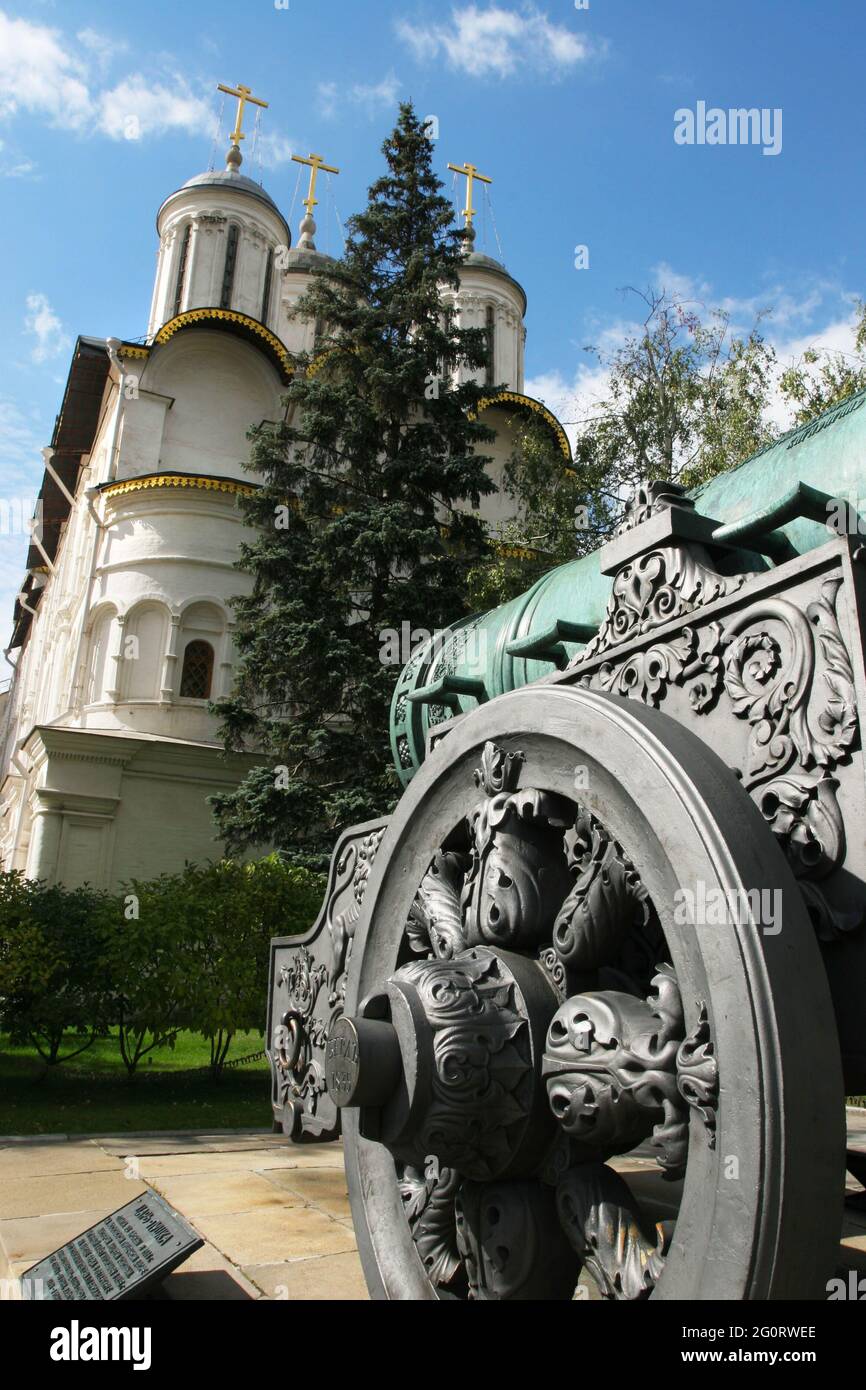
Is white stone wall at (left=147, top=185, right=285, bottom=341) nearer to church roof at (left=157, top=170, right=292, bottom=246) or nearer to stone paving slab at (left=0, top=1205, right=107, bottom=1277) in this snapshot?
church roof at (left=157, top=170, right=292, bottom=246)

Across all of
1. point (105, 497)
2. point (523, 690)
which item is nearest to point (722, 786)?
point (523, 690)

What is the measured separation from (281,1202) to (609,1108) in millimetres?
3302

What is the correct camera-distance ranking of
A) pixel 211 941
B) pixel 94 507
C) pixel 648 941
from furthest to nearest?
pixel 94 507, pixel 211 941, pixel 648 941

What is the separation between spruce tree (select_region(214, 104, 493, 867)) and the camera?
1277cm

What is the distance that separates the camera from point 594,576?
2641mm

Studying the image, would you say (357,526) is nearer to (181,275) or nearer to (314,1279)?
(314,1279)

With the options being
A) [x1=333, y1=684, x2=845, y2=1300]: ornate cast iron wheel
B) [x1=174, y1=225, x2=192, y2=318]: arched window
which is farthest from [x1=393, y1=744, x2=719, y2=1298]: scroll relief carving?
[x1=174, y1=225, x2=192, y2=318]: arched window

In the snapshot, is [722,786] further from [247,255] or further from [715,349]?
[247,255]

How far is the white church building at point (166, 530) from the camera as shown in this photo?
17.4m

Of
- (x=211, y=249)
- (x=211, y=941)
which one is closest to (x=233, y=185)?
(x=211, y=249)

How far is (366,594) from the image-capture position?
1439 cm

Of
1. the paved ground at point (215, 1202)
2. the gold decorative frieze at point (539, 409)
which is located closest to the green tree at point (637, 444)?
the gold decorative frieze at point (539, 409)

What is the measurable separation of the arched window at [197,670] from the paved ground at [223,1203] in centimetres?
1348

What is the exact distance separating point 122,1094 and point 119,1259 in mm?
7441
